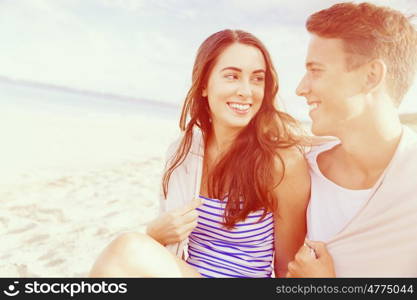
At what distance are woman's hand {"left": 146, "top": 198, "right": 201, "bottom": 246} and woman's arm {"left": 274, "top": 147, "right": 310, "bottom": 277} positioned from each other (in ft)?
1.63

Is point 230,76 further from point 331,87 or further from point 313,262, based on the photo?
point 313,262

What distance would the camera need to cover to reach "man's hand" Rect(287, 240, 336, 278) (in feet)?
6.26

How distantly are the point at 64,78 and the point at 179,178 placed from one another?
72.5 feet

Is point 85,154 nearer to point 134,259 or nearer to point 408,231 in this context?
point 134,259

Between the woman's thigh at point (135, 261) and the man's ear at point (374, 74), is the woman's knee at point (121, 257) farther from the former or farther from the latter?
the man's ear at point (374, 74)

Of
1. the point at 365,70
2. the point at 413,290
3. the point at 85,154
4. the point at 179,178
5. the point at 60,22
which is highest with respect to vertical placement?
the point at 60,22

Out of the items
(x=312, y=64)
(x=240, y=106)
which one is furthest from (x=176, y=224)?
(x=312, y=64)

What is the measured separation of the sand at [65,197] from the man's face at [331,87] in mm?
2124

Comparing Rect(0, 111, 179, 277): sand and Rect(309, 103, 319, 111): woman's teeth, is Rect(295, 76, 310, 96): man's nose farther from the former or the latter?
Rect(0, 111, 179, 277): sand

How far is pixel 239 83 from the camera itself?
2318 mm

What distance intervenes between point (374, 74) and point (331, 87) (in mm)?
214

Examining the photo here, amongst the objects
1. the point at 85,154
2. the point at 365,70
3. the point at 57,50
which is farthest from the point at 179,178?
the point at 57,50

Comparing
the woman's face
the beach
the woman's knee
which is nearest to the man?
the woman's face

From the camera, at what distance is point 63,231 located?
11.7ft
